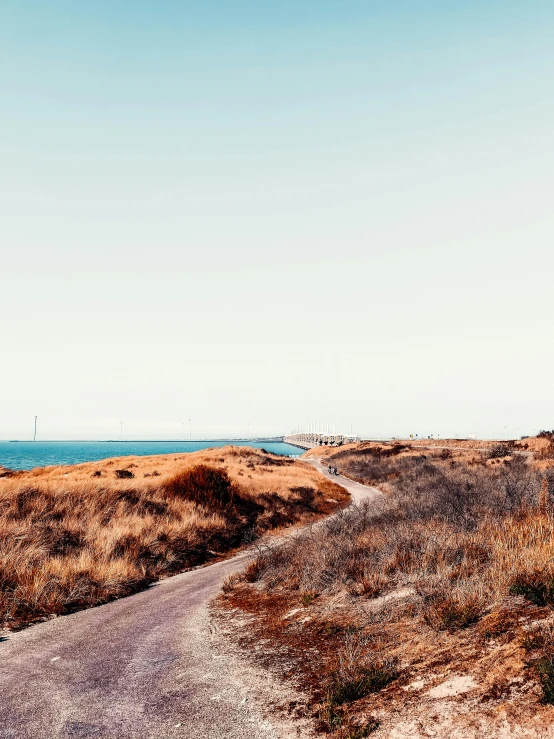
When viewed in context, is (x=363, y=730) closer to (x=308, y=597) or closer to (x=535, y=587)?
(x=535, y=587)

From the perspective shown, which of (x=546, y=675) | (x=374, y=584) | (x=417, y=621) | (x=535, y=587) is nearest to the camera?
(x=546, y=675)

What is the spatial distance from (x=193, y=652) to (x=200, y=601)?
3.96 m

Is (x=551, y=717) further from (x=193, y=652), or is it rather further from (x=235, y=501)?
(x=235, y=501)

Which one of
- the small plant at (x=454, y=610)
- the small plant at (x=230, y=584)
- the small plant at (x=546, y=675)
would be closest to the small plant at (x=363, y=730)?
the small plant at (x=546, y=675)

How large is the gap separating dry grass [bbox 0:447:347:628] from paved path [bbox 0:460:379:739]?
155 cm

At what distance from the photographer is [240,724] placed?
5953 mm

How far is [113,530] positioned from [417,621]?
516 inches

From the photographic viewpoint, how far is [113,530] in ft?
59.9

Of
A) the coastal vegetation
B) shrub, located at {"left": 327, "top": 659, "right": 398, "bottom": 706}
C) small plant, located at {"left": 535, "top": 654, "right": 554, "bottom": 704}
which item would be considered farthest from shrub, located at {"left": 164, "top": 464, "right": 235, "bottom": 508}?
small plant, located at {"left": 535, "top": 654, "right": 554, "bottom": 704}

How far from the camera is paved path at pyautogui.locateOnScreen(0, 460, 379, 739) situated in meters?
5.98

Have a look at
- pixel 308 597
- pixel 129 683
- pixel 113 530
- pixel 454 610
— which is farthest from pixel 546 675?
pixel 113 530

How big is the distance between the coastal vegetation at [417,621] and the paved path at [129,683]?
747mm

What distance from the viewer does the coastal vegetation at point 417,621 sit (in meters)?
5.36

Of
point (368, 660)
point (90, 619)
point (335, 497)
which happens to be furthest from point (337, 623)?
point (335, 497)
